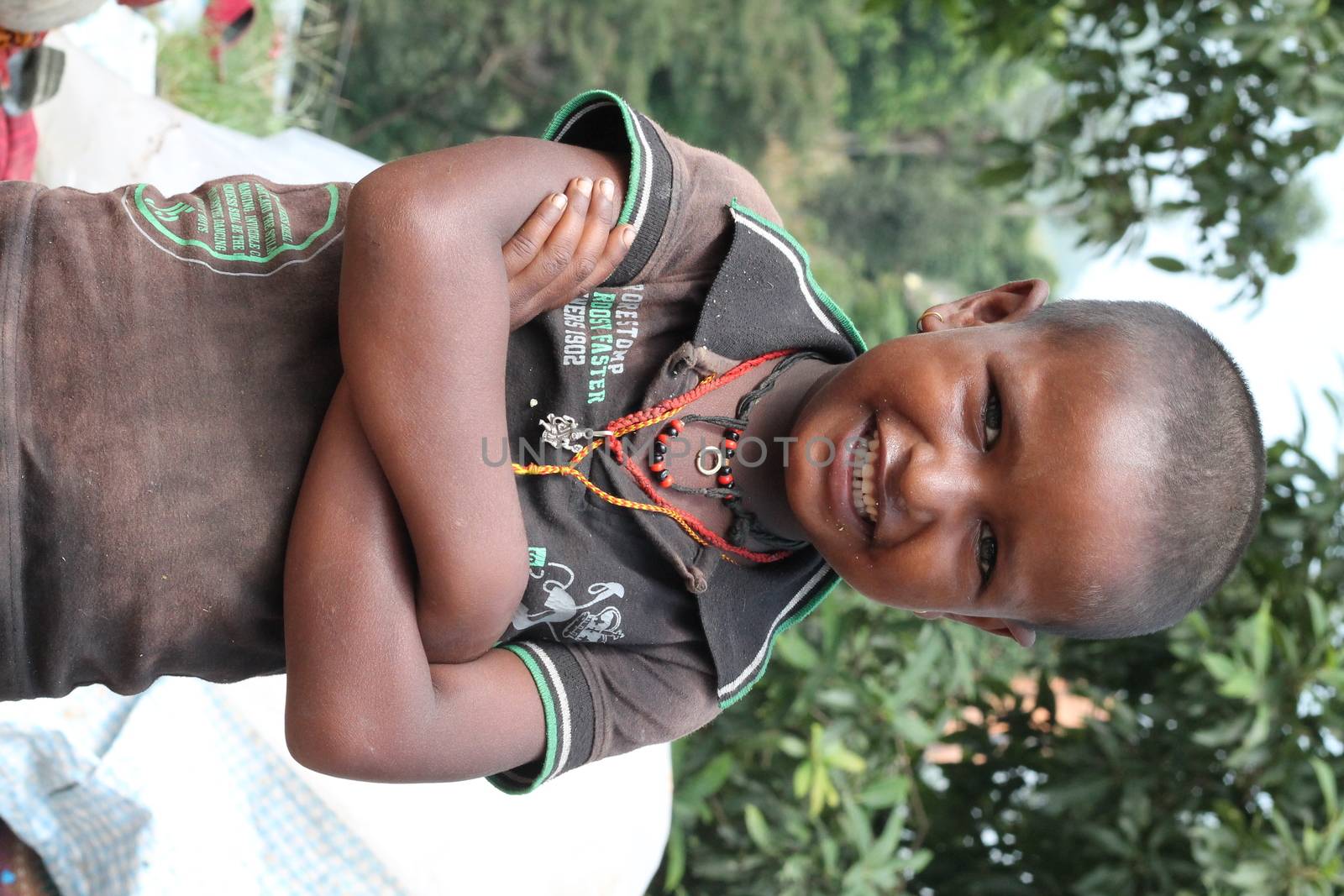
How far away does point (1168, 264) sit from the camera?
2.91 metres

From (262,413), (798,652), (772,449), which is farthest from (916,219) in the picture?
(262,413)

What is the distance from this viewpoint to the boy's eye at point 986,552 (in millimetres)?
1348

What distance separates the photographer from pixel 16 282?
112 cm

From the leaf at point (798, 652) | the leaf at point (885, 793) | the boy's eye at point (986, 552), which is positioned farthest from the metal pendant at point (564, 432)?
the leaf at point (885, 793)

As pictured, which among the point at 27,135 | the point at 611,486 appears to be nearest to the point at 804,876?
the point at 611,486

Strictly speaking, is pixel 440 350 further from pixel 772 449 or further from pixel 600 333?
pixel 772 449

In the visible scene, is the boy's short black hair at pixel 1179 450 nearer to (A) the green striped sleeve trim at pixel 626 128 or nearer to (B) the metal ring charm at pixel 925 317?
(B) the metal ring charm at pixel 925 317

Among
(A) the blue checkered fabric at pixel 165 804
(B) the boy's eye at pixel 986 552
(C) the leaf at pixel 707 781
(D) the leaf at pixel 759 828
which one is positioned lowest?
(D) the leaf at pixel 759 828

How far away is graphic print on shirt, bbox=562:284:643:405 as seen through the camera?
1.27 m

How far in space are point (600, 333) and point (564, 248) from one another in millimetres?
149

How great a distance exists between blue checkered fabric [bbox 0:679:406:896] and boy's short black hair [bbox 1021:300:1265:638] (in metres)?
1.59

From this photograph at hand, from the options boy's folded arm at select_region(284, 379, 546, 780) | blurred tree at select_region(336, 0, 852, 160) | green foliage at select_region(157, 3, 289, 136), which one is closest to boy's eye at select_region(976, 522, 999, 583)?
boy's folded arm at select_region(284, 379, 546, 780)

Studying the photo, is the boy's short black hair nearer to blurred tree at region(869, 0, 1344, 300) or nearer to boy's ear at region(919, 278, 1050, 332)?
boy's ear at region(919, 278, 1050, 332)

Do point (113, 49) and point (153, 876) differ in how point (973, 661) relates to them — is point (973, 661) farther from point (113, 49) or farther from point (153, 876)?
point (113, 49)
